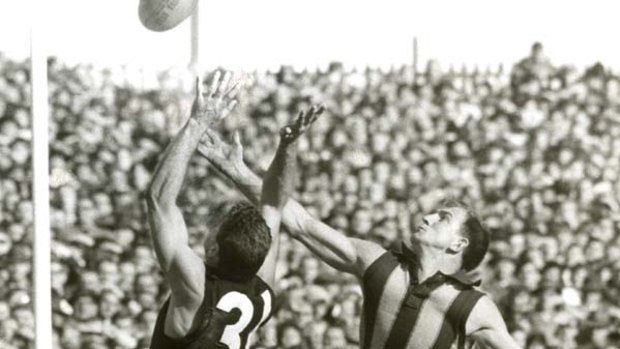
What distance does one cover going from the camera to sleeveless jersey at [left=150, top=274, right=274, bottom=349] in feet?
19.0

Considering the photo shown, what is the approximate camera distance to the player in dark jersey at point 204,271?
581 centimetres

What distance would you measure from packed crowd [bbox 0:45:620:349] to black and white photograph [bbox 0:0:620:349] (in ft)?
0.03

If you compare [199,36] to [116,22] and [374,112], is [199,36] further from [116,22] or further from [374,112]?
[374,112]

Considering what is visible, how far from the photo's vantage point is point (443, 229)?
7211mm

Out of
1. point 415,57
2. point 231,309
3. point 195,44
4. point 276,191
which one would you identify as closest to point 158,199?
point 231,309

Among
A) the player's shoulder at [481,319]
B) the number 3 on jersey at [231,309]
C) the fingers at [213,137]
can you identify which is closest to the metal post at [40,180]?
the fingers at [213,137]

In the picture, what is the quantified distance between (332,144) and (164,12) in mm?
1120

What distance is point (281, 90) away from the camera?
8.60m

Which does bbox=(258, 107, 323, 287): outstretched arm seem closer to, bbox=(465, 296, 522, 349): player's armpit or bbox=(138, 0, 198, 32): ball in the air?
bbox=(465, 296, 522, 349): player's armpit

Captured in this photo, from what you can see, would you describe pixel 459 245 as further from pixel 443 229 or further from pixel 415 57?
pixel 415 57

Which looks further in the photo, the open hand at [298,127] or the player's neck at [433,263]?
the player's neck at [433,263]

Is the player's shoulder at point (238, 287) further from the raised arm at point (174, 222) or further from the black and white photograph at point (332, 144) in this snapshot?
the black and white photograph at point (332, 144)

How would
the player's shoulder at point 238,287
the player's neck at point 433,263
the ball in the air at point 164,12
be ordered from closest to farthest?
the player's shoulder at point 238,287
the player's neck at point 433,263
the ball in the air at point 164,12

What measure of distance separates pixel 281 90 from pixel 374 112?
0.48 m
